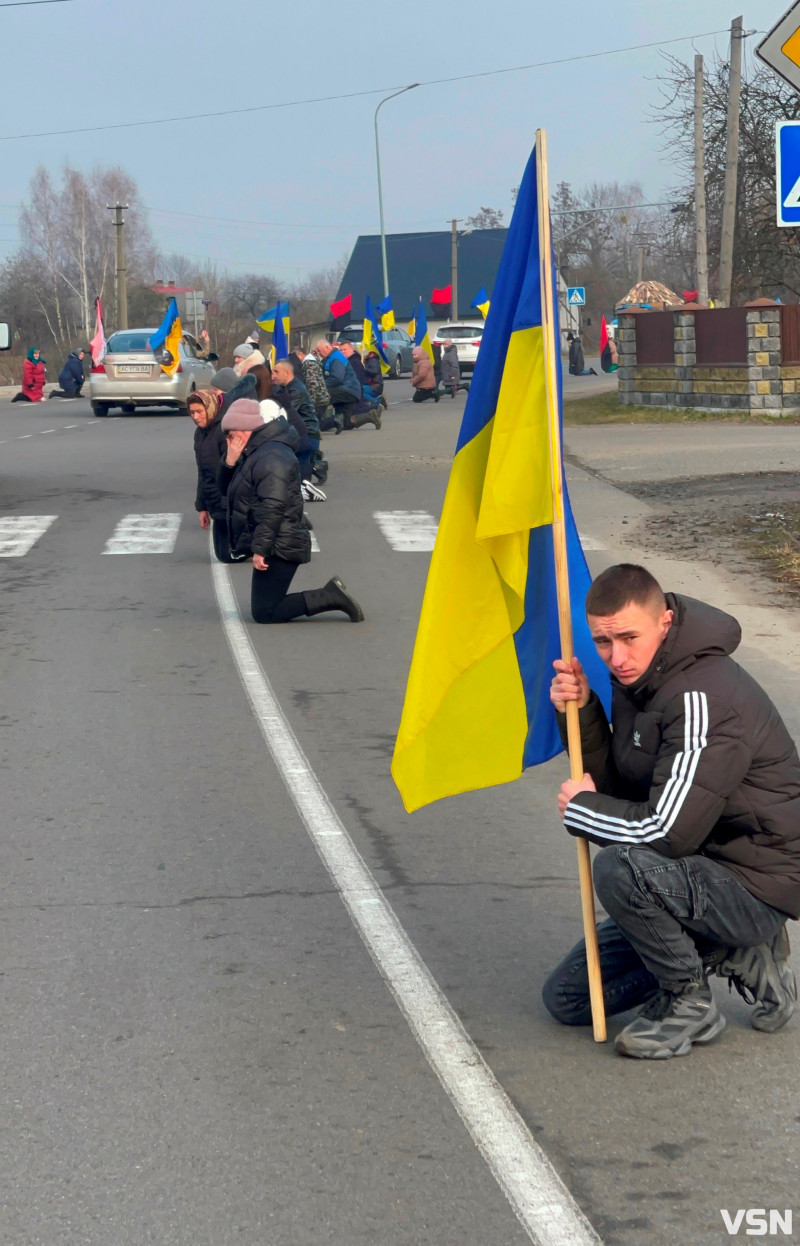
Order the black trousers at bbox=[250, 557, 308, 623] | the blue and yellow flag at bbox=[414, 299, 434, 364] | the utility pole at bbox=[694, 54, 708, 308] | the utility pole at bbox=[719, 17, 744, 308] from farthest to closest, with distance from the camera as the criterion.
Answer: the blue and yellow flag at bbox=[414, 299, 434, 364] → the utility pole at bbox=[694, 54, 708, 308] → the utility pole at bbox=[719, 17, 744, 308] → the black trousers at bbox=[250, 557, 308, 623]

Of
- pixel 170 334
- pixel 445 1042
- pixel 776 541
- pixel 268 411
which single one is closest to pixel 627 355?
pixel 170 334

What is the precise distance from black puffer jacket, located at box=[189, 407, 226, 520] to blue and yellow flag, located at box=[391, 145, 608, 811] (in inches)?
318

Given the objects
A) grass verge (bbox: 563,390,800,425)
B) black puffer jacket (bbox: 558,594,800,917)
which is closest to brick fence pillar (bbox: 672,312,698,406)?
grass verge (bbox: 563,390,800,425)

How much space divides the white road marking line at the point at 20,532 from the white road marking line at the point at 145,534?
0.78 metres

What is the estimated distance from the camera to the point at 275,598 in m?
11.1

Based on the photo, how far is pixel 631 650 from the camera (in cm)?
401

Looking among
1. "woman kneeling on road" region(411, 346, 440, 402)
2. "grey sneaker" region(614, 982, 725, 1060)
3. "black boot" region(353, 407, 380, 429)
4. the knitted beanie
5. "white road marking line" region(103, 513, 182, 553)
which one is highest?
the knitted beanie

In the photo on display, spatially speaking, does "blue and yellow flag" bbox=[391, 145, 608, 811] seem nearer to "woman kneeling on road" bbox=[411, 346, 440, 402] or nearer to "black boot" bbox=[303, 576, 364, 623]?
"black boot" bbox=[303, 576, 364, 623]

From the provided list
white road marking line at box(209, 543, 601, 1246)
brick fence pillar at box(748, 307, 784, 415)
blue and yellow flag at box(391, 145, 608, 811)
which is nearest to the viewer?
white road marking line at box(209, 543, 601, 1246)

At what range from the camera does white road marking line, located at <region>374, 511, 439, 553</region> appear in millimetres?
14844

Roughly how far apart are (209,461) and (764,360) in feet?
58.3

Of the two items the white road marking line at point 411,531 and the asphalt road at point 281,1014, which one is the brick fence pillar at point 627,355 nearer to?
the white road marking line at point 411,531

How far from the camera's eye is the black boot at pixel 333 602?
11.1m

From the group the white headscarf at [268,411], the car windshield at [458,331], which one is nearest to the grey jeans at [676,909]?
the white headscarf at [268,411]
